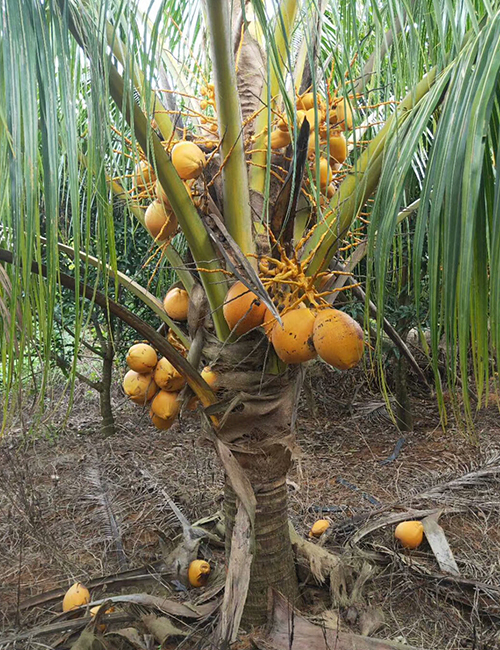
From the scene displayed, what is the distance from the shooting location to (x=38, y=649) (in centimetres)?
149

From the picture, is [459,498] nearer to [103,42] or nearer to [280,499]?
[280,499]

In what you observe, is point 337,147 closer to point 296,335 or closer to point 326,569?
point 296,335

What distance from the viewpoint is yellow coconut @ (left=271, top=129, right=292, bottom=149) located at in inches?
51.3

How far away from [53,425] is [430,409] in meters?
2.48

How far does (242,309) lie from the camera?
4.15 feet

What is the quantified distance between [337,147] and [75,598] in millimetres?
1435

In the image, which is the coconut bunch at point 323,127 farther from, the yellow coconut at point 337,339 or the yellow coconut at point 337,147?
the yellow coconut at point 337,339

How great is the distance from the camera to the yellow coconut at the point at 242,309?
126cm

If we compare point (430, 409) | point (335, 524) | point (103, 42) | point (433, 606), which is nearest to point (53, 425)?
point (335, 524)

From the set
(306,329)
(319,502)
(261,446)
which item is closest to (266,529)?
(261,446)

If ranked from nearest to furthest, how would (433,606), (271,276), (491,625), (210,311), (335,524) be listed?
(271,276), (210,311), (491,625), (433,606), (335,524)

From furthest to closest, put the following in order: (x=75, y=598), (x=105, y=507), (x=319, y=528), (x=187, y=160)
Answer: (x=105, y=507) < (x=319, y=528) < (x=75, y=598) < (x=187, y=160)

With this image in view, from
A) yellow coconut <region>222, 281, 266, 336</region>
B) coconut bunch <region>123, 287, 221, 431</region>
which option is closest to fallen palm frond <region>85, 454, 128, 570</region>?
coconut bunch <region>123, 287, 221, 431</region>

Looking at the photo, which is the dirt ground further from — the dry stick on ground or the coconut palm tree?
the coconut palm tree
